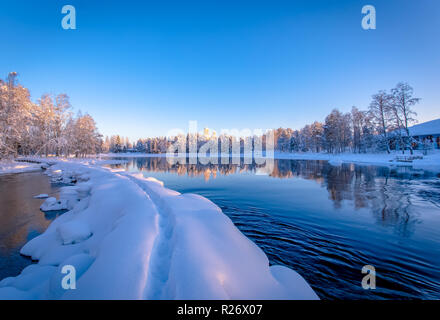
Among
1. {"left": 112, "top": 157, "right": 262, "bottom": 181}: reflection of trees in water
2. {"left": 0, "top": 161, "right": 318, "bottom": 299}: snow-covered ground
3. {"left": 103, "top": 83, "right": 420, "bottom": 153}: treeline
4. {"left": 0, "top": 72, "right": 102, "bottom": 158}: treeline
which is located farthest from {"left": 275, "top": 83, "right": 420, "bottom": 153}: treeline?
{"left": 0, "top": 72, "right": 102, "bottom": 158}: treeline

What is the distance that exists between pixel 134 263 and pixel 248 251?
1836mm

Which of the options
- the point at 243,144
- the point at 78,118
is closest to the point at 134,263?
the point at 78,118

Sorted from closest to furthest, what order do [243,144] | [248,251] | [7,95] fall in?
1. [248,251]
2. [7,95]
3. [243,144]

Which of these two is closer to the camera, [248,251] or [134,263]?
[134,263]

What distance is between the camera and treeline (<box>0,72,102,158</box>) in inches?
852

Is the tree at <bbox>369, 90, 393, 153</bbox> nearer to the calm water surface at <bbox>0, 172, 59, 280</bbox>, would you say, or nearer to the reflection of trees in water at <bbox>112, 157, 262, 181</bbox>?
the reflection of trees in water at <bbox>112, 157, 262, 181</bbox>

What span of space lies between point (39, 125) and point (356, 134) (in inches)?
2994

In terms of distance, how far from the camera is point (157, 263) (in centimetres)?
274

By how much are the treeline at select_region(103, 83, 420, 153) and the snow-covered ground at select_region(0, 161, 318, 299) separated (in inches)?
1595

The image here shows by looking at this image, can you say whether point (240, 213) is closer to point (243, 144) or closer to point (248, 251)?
point (248, 251)

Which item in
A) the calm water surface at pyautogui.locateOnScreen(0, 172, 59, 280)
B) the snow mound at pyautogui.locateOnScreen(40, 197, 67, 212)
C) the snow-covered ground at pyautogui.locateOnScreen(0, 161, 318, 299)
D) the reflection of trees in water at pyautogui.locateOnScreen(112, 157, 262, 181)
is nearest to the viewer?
the snow-covered ground at pyautogui.locateOnScreen(0, 161, 318, 299)
